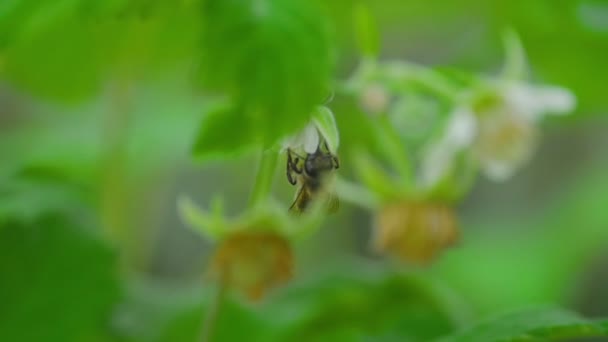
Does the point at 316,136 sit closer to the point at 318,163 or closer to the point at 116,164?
the point at 318,163

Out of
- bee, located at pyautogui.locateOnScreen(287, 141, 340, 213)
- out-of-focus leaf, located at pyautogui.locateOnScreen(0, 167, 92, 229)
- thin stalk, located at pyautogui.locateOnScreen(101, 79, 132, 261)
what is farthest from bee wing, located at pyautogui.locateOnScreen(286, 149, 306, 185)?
thin stalk, located at pyautogui.locateOnScreen(101, 79, 132, 261)

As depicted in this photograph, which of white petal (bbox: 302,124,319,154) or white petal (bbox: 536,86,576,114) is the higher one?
white petal (bbox: 536,86,576,114)

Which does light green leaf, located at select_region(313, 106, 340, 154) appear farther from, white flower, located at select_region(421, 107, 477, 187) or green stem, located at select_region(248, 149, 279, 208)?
white flower, located at select_region(421, 107, 477, 187)

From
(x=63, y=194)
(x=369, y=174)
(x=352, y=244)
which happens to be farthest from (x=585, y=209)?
(x=63, y=194)

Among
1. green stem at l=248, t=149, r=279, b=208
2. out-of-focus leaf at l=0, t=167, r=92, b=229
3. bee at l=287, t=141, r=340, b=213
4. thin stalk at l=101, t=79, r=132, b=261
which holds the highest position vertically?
thin stalk at l=101, t=79, r=132, b=261

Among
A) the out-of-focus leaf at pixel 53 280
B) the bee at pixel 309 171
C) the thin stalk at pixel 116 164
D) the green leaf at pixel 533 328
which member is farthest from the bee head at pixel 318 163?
the thin stalk at pixel 116 164

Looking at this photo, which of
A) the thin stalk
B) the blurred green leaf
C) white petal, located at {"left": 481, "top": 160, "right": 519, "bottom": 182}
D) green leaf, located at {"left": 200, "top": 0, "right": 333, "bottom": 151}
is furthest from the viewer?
the thin stalk

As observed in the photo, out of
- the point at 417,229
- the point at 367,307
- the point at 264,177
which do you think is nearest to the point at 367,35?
the point at 264,177
